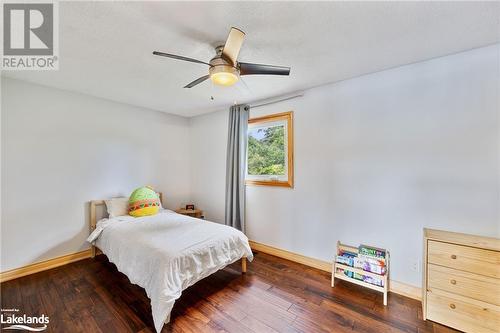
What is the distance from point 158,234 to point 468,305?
2814 mm

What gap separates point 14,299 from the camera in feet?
6.48

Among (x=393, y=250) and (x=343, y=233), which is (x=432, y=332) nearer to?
(x=393, y=250)

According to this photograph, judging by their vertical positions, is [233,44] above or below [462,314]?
above

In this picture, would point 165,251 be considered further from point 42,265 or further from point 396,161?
point 396,161

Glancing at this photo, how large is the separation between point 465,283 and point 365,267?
73cm

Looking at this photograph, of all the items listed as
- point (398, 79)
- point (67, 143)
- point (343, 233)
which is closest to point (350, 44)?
point (398, 79)

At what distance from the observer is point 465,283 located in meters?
1.57

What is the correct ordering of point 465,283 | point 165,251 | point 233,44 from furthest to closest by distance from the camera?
point 165,251
point 465,283
point 233,44

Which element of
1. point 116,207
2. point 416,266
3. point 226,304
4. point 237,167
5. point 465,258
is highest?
point 237,167

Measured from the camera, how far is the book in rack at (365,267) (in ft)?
6.61

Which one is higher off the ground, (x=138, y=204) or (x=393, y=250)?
(x=138, y=204)

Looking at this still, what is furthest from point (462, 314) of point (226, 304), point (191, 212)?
point (191, 212)

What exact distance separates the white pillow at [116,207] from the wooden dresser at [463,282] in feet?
11.9

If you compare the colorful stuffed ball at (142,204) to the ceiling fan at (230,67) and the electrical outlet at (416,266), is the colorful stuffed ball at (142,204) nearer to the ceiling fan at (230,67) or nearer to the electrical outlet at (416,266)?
the ceiling fan at (230,67)
